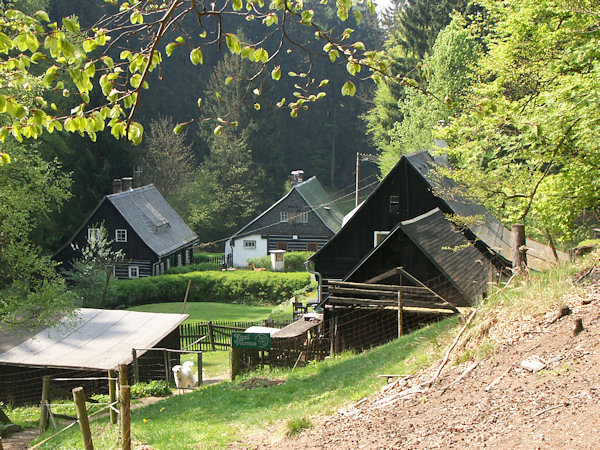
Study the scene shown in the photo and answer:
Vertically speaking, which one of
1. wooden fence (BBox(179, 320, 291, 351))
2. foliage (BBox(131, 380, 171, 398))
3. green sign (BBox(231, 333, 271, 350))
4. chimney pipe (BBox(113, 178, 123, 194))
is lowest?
wooden fence (BBox(179, 320, 291, 351))

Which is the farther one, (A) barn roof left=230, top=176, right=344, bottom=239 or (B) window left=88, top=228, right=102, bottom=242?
(A) barn roof left=230, top=176, right=344, bottom=239

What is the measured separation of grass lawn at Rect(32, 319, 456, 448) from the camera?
976cm

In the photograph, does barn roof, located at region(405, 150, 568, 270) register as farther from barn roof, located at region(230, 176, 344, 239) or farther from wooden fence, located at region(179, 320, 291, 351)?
barn roof, located at region(230, 176, 344, 239)

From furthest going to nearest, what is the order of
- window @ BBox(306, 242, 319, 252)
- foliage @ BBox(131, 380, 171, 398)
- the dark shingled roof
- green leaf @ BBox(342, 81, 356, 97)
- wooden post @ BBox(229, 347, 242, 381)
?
window @ BBox(306, 242, 319, 252) < the dark shingled roof < wooden post @ BBox(229, 347, 242, 381) < foliage @ BBox(131, 380, 171, 398) < green leaf @ BBox(342, 81, 356, 97)

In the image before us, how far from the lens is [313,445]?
7.56m

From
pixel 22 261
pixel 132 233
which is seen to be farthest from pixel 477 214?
pixel 132 233

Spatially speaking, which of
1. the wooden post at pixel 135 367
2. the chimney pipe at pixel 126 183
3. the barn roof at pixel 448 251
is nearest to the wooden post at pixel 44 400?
the wooden post at pixel 135 367

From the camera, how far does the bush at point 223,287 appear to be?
41281mm

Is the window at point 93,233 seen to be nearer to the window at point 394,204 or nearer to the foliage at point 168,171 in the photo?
the foliage at point 168,171

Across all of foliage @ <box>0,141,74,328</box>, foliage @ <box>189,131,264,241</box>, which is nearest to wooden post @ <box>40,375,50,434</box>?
foliage @ <box>0,141,74,328</box>

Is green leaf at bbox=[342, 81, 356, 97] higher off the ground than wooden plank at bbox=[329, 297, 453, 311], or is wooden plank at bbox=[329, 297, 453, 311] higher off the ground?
green leaf at bbox=[342, 81, 356, 97]

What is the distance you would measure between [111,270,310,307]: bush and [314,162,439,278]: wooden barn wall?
616 inches

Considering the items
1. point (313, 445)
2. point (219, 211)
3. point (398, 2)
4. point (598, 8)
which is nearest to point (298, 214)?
point (219, 211)

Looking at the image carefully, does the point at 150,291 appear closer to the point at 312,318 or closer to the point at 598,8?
the point at 312,318
